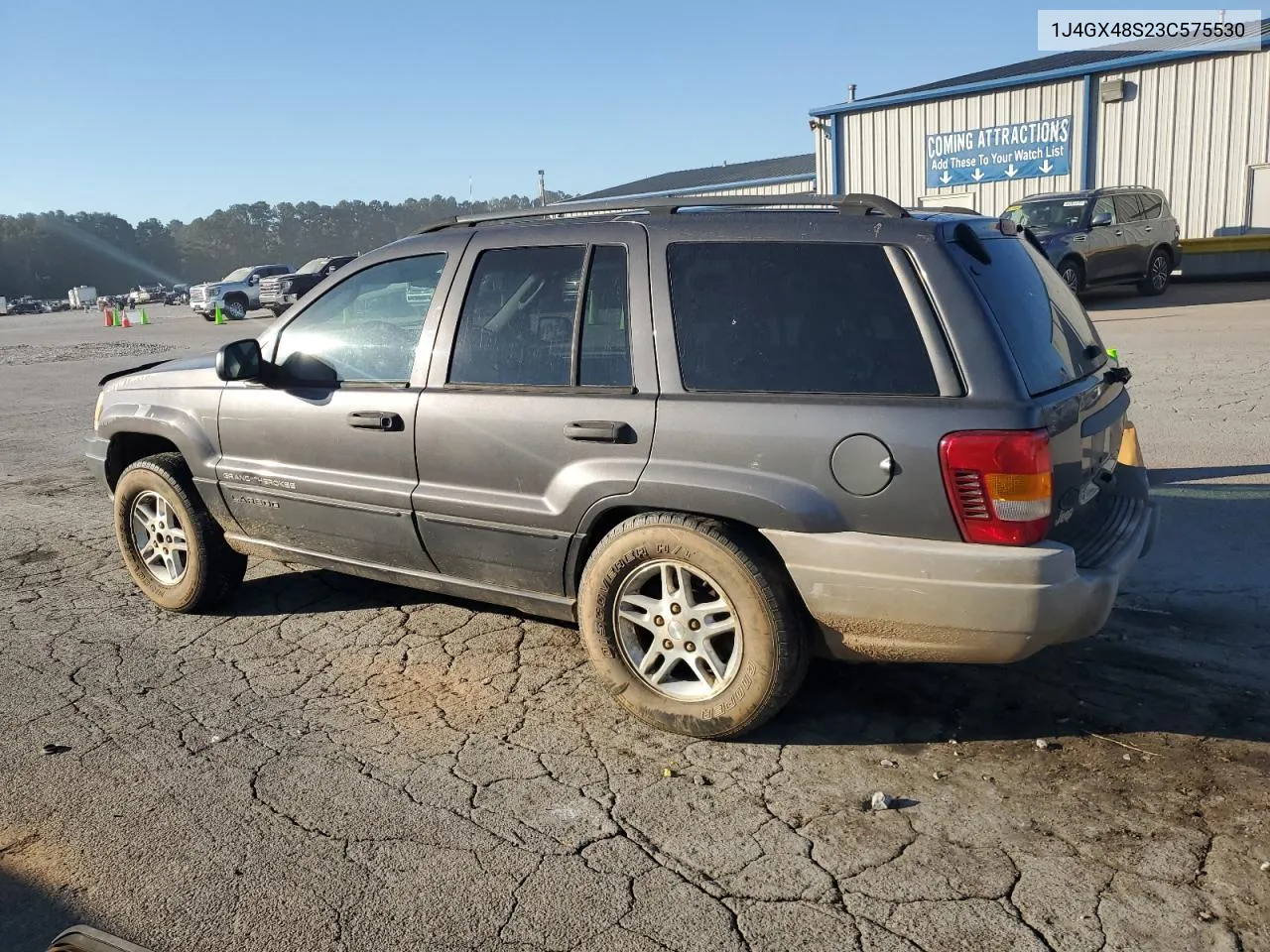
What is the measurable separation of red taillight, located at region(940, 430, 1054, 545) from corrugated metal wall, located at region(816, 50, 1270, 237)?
22444mm

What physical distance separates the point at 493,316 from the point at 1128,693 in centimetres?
278

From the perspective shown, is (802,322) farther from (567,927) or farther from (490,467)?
(567,927)

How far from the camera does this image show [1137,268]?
19016 mm

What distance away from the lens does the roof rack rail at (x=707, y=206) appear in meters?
3.59

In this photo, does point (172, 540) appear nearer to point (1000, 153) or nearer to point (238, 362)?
point (238, 362)

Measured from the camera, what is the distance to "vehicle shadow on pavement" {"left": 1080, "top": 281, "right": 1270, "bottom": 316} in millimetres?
18281

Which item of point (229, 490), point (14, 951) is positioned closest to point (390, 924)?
point (14, 951)

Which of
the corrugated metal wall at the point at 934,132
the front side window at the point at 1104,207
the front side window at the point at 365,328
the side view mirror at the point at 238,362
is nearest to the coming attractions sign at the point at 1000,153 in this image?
the corrugated metal wall at the point at 934,132

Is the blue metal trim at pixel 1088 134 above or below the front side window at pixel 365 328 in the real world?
above

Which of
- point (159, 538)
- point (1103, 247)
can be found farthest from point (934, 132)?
point (159, 538)

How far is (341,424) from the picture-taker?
14.4 feet

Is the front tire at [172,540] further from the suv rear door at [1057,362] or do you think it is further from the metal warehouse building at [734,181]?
the metal warehouse building at [734,181]

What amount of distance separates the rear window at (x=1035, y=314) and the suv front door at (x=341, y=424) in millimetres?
2140

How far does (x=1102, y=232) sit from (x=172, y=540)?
55.0ft
